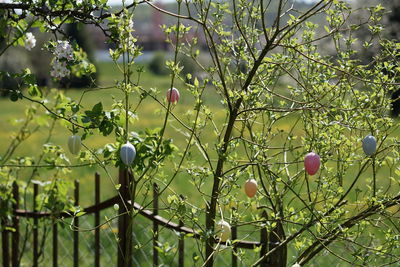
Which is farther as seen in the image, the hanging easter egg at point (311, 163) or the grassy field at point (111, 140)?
the grassy field at point (111, 140)

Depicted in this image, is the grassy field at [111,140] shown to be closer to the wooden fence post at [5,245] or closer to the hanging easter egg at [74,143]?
the hanging easter egg at [74,143]

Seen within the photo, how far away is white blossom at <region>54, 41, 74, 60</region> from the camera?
8.14ft

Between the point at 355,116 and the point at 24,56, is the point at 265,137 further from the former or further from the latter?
the point at 24,56

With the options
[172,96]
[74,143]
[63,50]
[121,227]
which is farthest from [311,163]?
[121,227]

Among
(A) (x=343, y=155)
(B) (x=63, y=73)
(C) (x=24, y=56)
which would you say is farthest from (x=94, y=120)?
(C) (x=24, y=56)

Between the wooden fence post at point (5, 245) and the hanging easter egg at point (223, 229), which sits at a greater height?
the wooden fence post at point (5, 245)

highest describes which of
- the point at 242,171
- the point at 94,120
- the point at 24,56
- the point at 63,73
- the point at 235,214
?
the point at 24,56

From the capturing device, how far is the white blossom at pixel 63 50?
8.14ft

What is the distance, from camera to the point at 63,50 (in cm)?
249

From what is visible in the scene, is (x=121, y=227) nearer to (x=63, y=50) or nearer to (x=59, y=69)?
(x=59, y=69)

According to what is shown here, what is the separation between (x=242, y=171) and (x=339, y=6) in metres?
0.63

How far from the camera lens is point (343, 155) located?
98.2 inches

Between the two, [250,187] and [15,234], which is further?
[15,234]

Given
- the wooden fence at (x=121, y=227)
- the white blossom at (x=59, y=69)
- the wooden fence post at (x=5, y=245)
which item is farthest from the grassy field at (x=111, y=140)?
the wooden fence post at (x=5, y=245)
